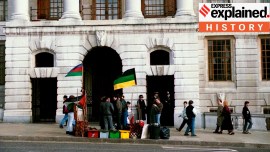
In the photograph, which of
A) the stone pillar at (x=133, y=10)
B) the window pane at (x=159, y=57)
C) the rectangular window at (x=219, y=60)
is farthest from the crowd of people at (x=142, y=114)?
the rectangular window at (x=219, y=60)

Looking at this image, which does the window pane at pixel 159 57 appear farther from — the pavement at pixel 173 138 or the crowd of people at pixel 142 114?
the pavement at pixel 173 138

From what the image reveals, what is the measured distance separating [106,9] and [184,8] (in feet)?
17.7

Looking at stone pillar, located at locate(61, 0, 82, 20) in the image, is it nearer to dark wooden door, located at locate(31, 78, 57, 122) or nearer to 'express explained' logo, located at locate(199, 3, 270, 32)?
dark wooden door, located at locate(31, 78, 57, 122)

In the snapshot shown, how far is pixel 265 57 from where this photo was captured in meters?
32.7

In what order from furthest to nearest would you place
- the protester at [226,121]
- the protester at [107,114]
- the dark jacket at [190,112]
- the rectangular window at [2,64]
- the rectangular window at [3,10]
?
the rectangular window at [3,10]
the rectangular window at [2,64]
the protester at [226,121]
the dark jacket at [190,112]
the protester at [107,114]

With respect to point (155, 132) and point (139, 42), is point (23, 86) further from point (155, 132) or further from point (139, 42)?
point (155, 132)

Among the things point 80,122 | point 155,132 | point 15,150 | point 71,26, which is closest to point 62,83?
point 71,26

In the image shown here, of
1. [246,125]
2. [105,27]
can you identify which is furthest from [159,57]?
[246,125]

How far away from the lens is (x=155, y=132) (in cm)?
2247

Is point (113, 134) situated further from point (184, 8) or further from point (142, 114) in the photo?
point (184, 8)

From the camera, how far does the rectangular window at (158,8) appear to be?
105 ft

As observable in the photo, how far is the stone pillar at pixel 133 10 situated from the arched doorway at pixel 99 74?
127 inches

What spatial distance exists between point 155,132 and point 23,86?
11.4m

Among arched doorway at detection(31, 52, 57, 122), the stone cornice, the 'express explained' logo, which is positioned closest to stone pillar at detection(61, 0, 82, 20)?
the stone cornice
